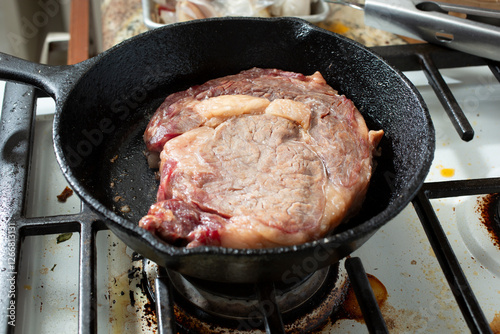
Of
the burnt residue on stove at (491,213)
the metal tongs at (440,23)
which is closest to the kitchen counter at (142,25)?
the metal tongs at (440,23)

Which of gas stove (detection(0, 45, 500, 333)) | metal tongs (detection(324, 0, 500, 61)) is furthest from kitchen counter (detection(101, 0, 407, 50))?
gas stove (detection(0, 45, 500, 333))

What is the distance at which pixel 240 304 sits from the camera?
3.68 feet

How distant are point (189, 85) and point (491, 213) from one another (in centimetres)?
101

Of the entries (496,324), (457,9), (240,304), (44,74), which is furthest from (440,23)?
(44,74)

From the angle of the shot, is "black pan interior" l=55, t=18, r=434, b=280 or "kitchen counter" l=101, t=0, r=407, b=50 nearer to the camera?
"black pan interior" l=55, t=18, r=434, b=280

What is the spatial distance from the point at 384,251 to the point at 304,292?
0.28 m

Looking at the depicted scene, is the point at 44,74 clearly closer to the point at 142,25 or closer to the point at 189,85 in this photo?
the point at 189,85

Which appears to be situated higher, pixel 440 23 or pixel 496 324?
pixel 440 23

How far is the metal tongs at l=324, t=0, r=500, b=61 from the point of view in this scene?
1570 mm

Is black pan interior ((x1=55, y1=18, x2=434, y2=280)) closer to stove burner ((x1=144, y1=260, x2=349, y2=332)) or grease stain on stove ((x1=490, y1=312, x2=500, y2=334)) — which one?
stove burner ((x1=144, y1=260, x2=349, y2=332))

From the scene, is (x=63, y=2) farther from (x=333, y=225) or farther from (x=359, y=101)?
(x=333, y=225)

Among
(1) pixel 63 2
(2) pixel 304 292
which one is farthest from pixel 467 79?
(1) pixel 63 2

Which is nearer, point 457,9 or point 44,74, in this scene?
point 44,74

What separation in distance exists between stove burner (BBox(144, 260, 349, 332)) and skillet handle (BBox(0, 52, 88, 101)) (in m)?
0.53
